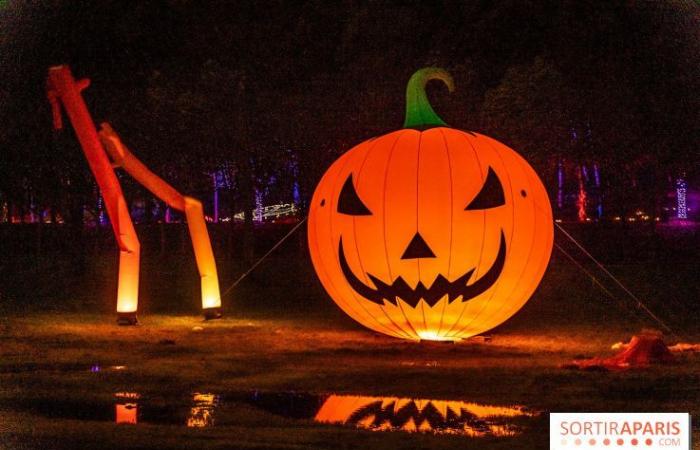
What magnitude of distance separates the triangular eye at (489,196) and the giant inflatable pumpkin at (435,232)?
0.01 metres

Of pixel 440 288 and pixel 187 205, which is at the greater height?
pixel 187 205

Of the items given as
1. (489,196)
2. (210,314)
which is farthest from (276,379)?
(210,314)

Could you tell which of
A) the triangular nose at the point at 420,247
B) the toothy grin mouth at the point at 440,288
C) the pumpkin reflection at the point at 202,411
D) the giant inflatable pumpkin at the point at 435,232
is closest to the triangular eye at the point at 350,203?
the giant inflatable pumpkin at the point at 435,232

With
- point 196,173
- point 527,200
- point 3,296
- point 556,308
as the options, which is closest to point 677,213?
point 196,173

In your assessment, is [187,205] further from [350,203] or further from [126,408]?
[126,408]

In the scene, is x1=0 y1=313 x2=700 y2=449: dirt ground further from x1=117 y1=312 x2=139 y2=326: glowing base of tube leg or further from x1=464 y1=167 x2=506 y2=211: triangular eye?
x1=464 y1=167 x2=506 y2=211: triangular eye

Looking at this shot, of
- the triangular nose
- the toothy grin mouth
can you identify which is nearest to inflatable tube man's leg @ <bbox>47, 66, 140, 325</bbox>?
the toothy grin mouth

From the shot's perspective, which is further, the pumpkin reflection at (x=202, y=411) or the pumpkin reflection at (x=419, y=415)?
the pumpkin reflection at (x=202, y=411)

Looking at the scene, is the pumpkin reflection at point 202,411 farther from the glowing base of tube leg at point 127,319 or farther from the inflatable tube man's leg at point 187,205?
the inflatable tube man's leg at point 187,205

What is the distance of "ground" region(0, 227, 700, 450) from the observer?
8.31 meters

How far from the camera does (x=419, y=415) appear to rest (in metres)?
9.05

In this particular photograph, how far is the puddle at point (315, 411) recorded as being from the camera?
28.3ft

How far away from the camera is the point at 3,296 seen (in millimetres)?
22625

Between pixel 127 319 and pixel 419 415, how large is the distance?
819 centimetres
